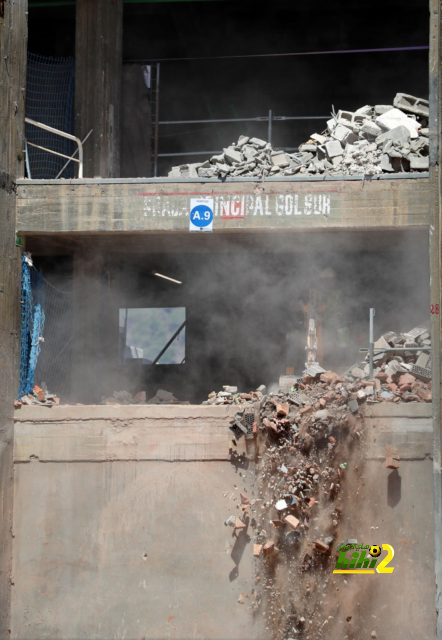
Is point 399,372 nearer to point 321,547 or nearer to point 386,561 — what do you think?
point 386,561

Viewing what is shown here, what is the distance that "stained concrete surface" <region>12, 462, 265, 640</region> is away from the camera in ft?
26.5

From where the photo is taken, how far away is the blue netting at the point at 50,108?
11383 mm

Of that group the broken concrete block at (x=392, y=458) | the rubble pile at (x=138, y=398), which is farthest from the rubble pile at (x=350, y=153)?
the broken concrete block at (x=392, y=458)

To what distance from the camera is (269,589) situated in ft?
26.1

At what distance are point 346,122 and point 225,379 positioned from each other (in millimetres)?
5472

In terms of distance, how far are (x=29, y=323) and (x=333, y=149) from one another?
17.5 ft

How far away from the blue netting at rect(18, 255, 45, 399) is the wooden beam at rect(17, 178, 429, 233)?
770 mm

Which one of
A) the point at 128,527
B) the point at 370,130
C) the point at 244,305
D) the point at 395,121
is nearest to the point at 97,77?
the point at 370,130

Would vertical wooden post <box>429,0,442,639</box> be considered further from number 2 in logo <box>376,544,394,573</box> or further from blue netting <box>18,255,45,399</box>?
blue netting <box>18,255,45,399</box>

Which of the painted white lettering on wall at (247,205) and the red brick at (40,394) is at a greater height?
the painted white lettering on wall at (247,205)

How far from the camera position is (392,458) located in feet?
26.1

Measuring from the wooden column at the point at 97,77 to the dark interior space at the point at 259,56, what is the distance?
257 cm

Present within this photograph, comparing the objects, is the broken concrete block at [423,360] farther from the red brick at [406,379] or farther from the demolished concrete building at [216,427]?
the red brick at [406,379]

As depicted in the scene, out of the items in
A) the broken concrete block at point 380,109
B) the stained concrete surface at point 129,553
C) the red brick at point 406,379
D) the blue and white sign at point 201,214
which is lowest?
the stained concrete surface at point 129,553
